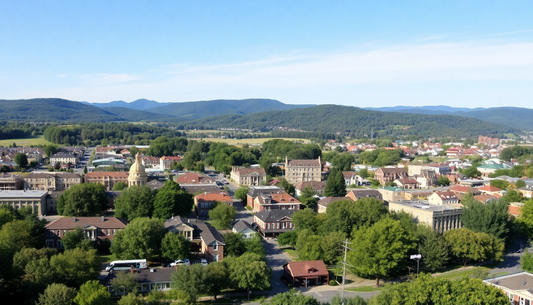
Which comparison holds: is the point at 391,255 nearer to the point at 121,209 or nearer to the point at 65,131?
the point at 121,209

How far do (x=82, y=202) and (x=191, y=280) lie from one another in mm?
27201

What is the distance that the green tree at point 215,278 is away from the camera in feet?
105

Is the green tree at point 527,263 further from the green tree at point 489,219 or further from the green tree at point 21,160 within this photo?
the green tree at point 21,160

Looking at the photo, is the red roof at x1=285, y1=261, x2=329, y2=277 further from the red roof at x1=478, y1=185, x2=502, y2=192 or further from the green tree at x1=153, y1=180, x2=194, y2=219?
the red roof at x1=478, y1=185, x2=502, y2=192

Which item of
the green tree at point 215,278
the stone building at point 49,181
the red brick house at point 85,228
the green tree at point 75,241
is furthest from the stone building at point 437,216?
the stone building at point 49,181

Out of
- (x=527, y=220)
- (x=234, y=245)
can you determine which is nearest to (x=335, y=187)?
(x=527, y=220)

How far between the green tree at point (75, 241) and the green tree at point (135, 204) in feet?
29.2

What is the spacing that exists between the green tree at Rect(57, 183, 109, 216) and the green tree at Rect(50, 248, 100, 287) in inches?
863

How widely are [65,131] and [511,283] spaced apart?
152 metres

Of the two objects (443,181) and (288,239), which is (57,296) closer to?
(288,239)

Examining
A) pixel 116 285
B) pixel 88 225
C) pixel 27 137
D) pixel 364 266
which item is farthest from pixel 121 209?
pixel 27 137

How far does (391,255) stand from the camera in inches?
1454

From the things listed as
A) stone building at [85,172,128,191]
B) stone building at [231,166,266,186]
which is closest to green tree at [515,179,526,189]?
stone building at [231,166,266,186]

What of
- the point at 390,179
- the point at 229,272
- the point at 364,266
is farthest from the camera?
the point at 390,179
